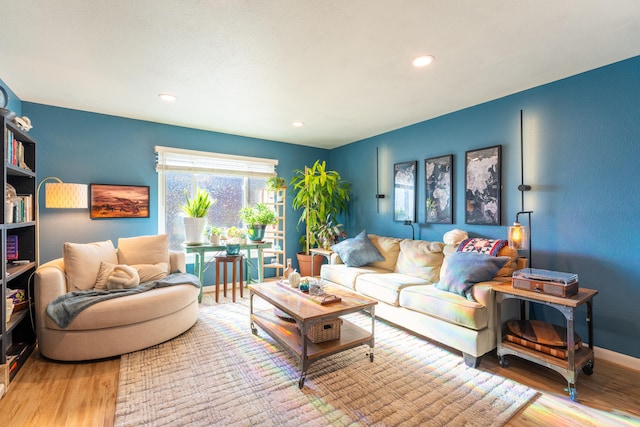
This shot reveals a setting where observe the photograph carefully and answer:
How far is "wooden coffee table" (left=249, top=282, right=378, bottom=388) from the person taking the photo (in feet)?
7.00

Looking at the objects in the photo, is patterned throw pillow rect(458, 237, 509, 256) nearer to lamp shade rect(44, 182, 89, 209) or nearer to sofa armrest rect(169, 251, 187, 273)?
sofa armrest rect(169, 251, 187, 273)

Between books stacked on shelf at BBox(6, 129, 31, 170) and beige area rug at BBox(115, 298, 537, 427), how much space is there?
1.80 metres

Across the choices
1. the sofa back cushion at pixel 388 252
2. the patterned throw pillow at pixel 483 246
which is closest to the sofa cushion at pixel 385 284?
the sofa back cushion at pixel 388 252

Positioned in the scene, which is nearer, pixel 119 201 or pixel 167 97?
pixel 167 97

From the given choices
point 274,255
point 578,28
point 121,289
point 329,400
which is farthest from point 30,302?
point 578,28

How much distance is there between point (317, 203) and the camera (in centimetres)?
489

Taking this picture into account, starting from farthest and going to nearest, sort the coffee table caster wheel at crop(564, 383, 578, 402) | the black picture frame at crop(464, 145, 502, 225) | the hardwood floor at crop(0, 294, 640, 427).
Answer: the black picture frame at crop(464, 145, 502, 225)
the coffee table caster wheel at crop(564, 383, 578, 402)
the hardwood floor at crop(0, 294, 640, 427)

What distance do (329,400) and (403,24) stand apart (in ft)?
8.12

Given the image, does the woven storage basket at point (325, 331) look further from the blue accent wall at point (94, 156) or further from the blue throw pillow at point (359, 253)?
the blue accent wall at point (94, 156)

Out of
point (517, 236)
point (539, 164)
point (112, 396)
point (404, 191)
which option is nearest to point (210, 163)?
point (404, 191)

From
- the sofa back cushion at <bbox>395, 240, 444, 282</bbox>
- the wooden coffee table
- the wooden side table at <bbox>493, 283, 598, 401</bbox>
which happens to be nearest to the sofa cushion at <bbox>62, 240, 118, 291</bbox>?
the wooden coffee table

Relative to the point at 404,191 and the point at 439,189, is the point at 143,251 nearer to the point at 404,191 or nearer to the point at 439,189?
the point at 404,191

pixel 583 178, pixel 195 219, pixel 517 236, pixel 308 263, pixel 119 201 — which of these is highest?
pixel 583 178

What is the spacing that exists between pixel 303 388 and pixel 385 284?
4.70 feet
